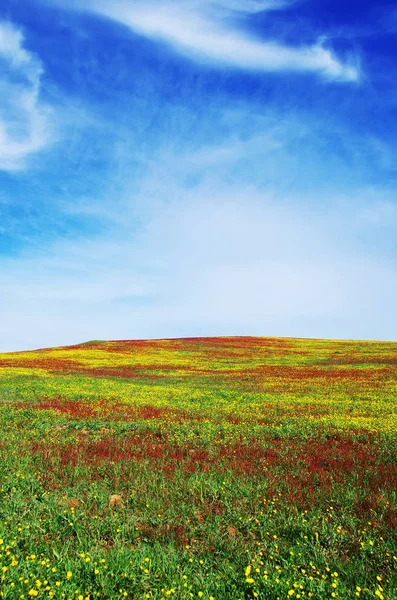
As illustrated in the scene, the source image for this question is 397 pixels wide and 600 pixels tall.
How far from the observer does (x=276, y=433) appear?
1254 centimetres

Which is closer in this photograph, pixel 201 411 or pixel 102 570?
pixel 102 570

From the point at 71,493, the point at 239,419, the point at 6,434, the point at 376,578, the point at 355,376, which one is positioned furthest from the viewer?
the point at 355,376

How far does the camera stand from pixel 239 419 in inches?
594

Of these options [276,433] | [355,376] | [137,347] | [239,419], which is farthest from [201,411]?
[137,347]

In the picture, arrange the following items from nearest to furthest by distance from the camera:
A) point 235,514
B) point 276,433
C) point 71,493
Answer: point 235,514 < point 71,493 < point 276,433

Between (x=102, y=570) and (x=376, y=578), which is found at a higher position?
(x=102, y=570)

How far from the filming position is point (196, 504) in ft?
23.8

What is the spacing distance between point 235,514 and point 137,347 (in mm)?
58195

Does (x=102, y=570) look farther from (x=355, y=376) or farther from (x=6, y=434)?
(x=355, y=376)

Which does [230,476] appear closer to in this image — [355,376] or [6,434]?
[6,434]

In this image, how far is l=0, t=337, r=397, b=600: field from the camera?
4.95 m

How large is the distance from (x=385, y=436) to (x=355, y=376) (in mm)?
21650

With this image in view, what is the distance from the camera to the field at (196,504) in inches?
195

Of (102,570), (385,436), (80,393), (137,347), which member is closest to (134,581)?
(102,570)
